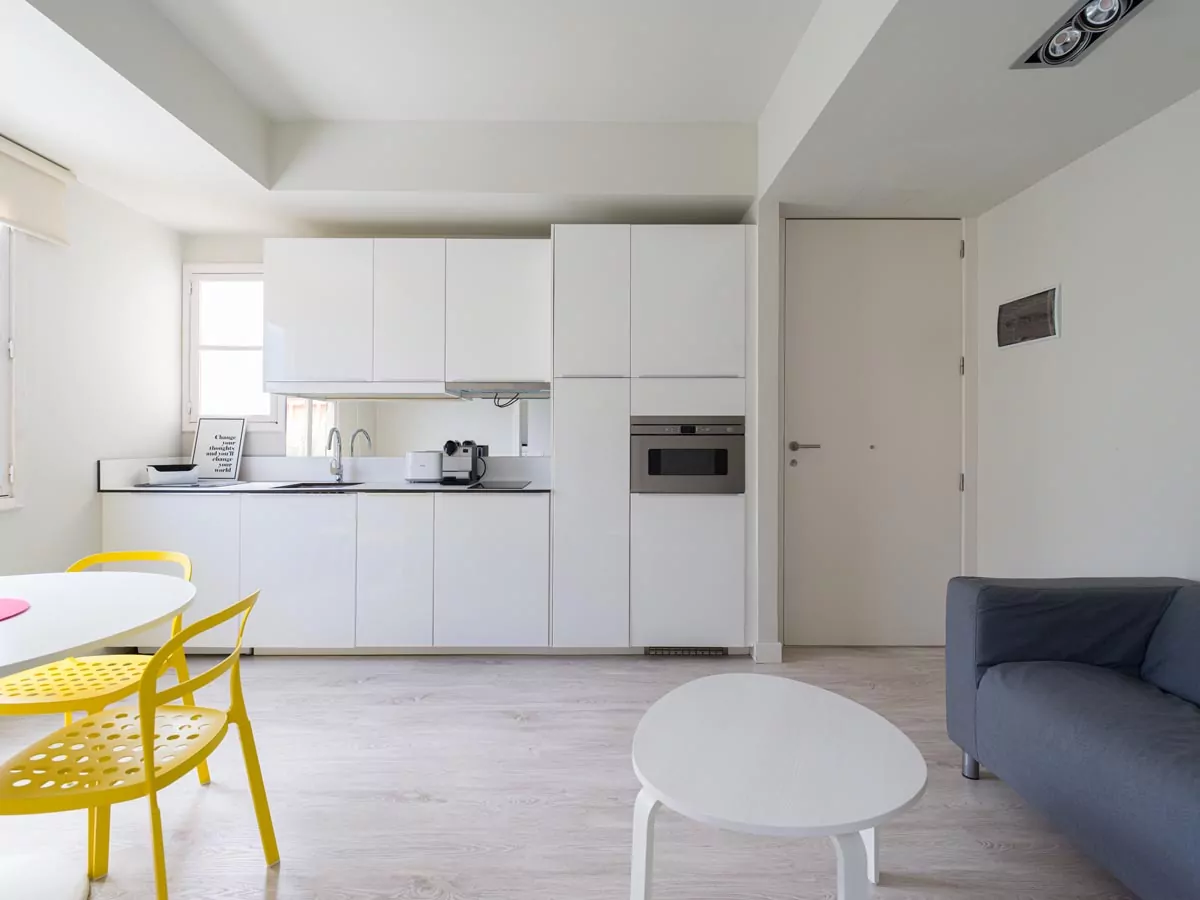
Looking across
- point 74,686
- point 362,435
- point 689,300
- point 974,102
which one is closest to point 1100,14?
point 974,102

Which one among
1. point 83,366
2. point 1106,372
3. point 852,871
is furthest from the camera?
point 83,366

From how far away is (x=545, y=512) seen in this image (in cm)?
331

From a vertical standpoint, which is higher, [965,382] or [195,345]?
[195,345]

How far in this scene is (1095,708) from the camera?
1.63 metres

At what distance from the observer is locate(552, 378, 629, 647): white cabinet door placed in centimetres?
331

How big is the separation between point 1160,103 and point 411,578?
362 cm

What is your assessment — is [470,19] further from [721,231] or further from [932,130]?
[932,130]

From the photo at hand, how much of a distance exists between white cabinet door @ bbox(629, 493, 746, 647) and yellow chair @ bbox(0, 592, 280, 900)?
1.98 metres

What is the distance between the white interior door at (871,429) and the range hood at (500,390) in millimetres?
1369

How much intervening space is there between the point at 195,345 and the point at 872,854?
13.7ft

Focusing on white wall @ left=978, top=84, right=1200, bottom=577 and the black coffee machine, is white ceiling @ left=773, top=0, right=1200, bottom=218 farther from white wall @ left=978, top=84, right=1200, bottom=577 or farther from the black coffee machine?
the black coffee machine

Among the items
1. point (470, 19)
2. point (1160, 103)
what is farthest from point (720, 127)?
point (1160, 103)

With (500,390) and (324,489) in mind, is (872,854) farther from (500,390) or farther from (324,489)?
(324,489)

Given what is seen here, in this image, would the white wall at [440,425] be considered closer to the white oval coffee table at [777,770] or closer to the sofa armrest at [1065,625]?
the white oval coffee table at [777,770]
